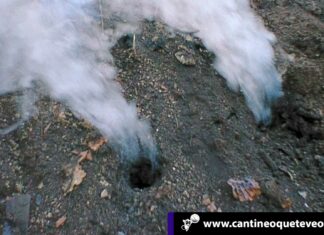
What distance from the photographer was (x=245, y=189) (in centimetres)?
164

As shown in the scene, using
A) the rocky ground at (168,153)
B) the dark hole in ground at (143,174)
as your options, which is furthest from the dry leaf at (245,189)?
the dark hole in ground at (143,174)

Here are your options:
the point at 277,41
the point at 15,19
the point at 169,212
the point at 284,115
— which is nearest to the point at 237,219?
the point at 169,212

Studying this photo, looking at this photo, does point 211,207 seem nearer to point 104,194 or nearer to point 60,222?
point 104,194

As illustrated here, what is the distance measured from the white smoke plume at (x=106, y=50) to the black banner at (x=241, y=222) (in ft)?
1.12

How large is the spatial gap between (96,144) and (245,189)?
700mm

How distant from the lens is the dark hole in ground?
65.3 inches

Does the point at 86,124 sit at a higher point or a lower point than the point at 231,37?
lower

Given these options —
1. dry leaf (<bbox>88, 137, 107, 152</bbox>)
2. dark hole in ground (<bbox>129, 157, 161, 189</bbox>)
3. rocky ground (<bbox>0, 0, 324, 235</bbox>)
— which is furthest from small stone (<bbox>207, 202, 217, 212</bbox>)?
dry leaf (<bbox>88, 137, 107, 152</bbox>)

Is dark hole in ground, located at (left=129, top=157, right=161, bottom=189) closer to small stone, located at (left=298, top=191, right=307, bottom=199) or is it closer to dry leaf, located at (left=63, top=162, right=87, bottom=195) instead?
dry leaf, located at (left=63, top=162, right=87, bottom=195)

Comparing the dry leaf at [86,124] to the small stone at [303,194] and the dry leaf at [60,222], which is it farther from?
the small stone at [303,194]

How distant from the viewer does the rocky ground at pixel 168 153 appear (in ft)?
5.14

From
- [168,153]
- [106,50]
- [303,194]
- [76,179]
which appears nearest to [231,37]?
[106,50]

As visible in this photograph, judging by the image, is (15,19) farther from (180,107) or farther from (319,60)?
(319,60)

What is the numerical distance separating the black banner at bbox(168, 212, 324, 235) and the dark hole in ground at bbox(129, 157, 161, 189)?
0.19 meters
